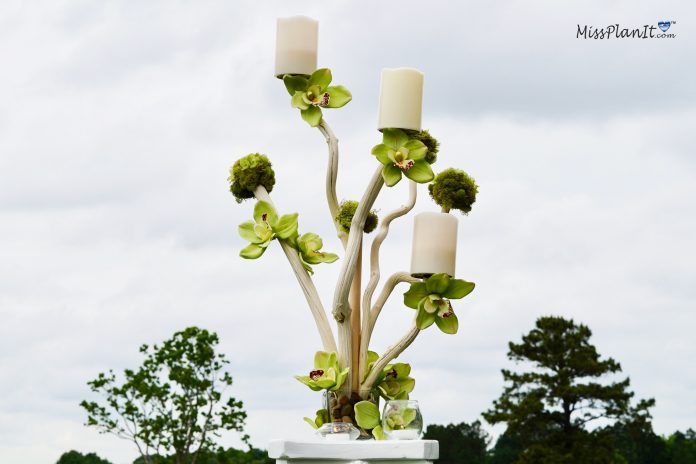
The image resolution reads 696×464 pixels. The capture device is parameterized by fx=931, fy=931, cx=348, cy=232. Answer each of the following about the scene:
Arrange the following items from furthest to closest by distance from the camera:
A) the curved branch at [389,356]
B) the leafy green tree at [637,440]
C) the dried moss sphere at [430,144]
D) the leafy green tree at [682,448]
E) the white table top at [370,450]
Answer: the leafy green tree at [682,448]
the leafy green tree at [637,440]
the dried moss sphere at [430,144]
the curved branch at [389,356]
the white table top at [370,450]

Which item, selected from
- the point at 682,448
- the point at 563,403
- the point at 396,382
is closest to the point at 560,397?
the point at 563,403

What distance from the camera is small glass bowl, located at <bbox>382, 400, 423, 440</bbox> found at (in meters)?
3.57

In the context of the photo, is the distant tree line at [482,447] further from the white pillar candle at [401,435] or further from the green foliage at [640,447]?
the white pillar candle at [401,435]

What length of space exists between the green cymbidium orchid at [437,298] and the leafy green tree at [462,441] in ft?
41.7

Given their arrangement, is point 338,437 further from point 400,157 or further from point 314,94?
point 314,94

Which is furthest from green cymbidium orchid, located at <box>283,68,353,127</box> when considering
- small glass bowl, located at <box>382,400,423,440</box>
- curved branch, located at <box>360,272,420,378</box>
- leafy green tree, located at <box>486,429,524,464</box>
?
leafy green tree, located at <box>486,429,524,464</box>

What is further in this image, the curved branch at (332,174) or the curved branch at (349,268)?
the curved branch at (332,174)

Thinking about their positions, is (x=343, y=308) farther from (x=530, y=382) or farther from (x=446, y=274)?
(x=530, y=382)

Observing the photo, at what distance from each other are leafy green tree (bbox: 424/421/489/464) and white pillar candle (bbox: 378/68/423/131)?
12981mm

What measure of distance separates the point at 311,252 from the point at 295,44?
0.87 meters

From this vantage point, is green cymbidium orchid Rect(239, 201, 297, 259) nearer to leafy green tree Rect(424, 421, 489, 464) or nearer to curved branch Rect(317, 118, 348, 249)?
curved branch Rect(317, 118, 348, 249)

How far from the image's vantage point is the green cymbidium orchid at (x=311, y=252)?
3883 millimetres

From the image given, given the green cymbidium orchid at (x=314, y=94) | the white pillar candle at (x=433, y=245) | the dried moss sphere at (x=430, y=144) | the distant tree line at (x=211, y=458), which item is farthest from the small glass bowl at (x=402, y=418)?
the distant tree line at (x=211, y=458)

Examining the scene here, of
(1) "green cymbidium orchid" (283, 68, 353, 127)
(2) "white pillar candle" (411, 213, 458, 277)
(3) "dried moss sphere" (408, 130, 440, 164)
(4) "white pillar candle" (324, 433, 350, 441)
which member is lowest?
(4) "white pillar candle" (324, 433, 350, 441)
